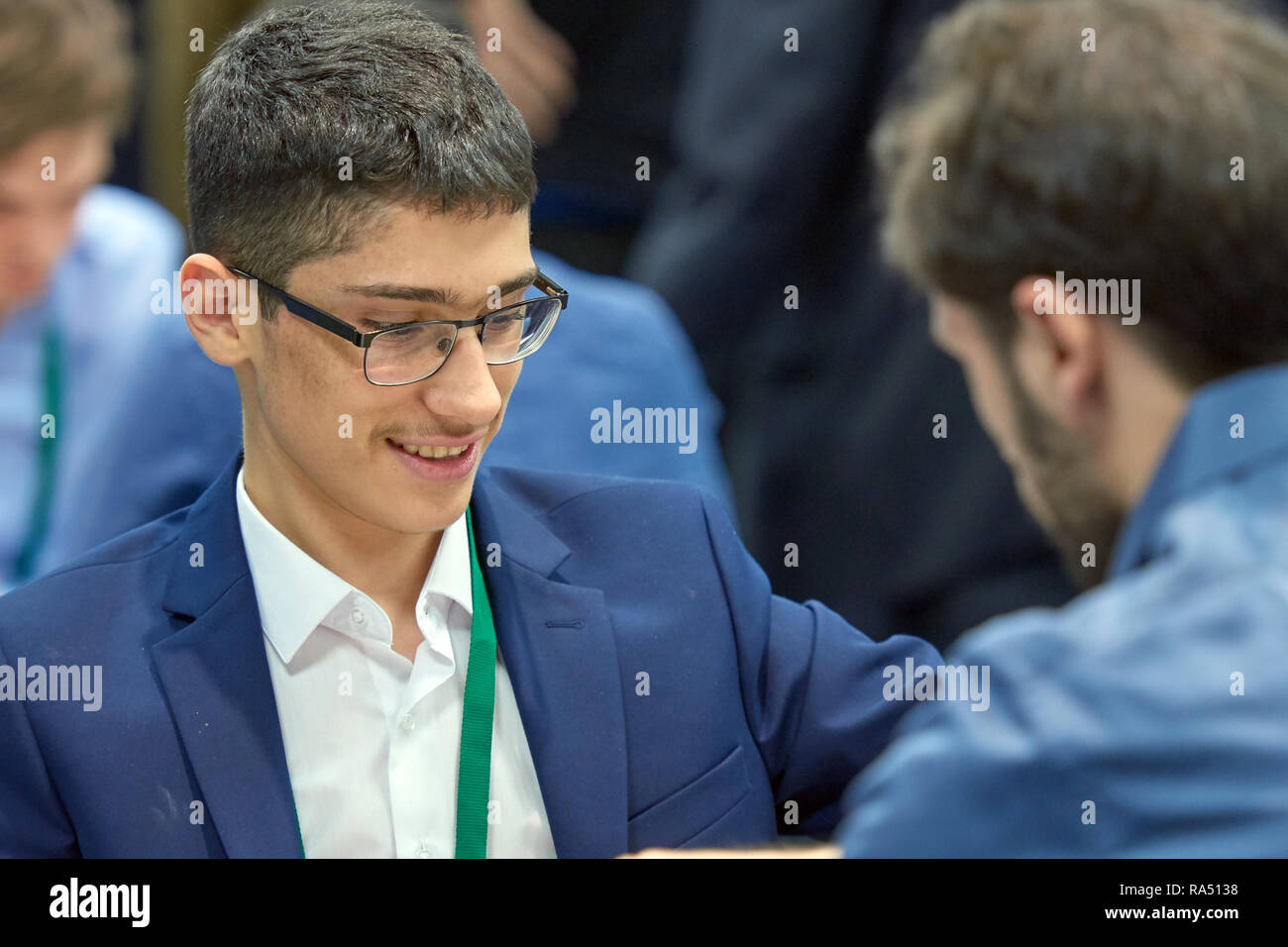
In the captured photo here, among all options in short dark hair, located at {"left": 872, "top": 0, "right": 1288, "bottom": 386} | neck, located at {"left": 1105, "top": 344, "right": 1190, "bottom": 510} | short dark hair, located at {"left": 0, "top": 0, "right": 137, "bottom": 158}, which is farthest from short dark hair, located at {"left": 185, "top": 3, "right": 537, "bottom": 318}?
short dark hair, located at {"left": 0, "top": 0, "right": 137, "bottom": 158}

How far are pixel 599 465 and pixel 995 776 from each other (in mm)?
937

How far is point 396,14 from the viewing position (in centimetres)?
121

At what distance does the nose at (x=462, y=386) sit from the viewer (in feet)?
3.84

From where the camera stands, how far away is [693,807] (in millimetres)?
1248

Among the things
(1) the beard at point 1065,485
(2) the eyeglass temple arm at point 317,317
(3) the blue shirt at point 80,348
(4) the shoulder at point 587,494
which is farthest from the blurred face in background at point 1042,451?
(3) the blue shirt at point 80,348

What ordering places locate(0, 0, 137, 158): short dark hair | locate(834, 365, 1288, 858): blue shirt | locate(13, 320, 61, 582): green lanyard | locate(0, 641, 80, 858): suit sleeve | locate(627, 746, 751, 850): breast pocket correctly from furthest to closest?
locate(13, 320, 61, 582): green lanyard, locate(0, 0, 137, 158): short dark hair, locate(627, 746, 751, 850): breast pocket, locate(0, 641, 80, 858): suit sleeve, locate(834, 365, 1288, 858): blue shirt

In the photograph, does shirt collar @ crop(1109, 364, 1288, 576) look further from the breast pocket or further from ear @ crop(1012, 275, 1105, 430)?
the breast pocket

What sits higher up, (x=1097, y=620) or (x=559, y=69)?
(x=559, y=69)

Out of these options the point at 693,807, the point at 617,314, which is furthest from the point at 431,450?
the point at 617,314

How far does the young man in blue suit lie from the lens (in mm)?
1142

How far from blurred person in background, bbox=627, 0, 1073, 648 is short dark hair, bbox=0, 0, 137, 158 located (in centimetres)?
88
